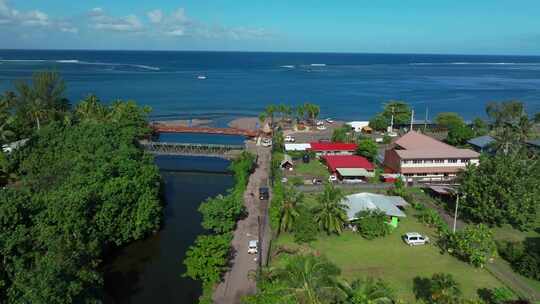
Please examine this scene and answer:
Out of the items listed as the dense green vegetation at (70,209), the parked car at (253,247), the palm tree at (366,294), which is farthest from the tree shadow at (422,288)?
the dense green vegetation at (70,209)

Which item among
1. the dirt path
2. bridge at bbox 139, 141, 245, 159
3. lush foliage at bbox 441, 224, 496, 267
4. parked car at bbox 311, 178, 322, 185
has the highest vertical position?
bridge at bbox 139, 141, 245, 159

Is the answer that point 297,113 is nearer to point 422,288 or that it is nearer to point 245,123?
point 245,123

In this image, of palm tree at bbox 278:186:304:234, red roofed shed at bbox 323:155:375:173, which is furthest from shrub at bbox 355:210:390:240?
red roofed shed at bbox 323:155:375:173

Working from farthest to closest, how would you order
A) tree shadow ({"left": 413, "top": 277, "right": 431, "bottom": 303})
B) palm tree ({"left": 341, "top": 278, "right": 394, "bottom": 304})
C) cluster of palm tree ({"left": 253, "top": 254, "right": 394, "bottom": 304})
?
tree shadow ({"left": 413, "top": 277, "right": 431, "bottom": 303}) → cluster of palm tree ({"left": 253, "top": 254, "right": 394, "bottom": 304}) → palm tree ({"left": 341, "top": 278, "right": 394, "bottom": 304})

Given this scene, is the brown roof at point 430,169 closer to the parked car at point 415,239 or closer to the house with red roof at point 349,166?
the house with red roof at point 349,166

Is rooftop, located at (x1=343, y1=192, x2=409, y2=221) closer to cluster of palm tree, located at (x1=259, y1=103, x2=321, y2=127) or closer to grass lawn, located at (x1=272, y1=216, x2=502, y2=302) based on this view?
grass lawn, located at (x1=272, y1=216, x2=502, y2=302)

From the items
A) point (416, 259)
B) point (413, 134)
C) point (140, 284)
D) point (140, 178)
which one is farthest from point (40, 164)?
point (413, 134)

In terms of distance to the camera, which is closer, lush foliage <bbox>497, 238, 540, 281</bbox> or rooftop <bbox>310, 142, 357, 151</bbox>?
lush foliage <bbox>497, 238, 540, 281</bbox>
